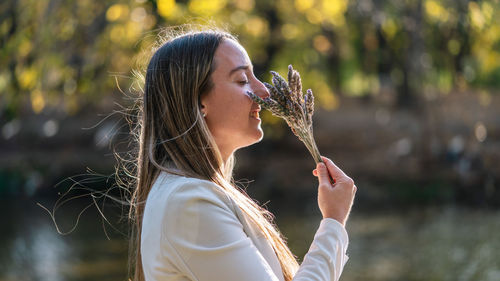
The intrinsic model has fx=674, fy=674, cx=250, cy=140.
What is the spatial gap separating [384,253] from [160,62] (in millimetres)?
8525

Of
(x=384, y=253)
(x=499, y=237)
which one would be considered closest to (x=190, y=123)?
(x=384, y=253)

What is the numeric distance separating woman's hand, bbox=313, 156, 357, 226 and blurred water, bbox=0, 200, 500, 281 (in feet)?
22.9

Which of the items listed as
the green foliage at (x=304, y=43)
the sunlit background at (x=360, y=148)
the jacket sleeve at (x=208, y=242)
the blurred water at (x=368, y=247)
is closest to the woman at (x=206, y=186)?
the jacket sleeve at (x=208, y=242)

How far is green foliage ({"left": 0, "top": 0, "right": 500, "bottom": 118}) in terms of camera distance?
430cm

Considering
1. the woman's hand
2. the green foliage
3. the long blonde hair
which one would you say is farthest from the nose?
the green foliage

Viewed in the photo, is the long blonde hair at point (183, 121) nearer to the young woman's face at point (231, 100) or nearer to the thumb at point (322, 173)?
the young woman's face at point (231, 100)

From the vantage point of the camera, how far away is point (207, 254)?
1.38 m

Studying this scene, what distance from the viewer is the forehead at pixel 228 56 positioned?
5.34 feet

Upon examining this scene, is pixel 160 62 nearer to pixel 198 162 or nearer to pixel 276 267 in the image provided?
pixel 198 162

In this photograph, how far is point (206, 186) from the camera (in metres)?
1.46

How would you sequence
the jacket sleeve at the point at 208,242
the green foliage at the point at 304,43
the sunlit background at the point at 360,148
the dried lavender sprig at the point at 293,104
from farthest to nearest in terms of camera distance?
the sunlit background at the point at 360,148, the green foliage at the point at 304,43, the dried lavender sprig at the point at 293,104, the jacket sleeve at the point at 208,242

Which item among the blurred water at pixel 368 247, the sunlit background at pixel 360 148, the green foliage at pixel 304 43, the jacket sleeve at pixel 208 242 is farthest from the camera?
the sunlit background at pixel 360 148

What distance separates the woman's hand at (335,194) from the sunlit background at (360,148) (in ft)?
15.8

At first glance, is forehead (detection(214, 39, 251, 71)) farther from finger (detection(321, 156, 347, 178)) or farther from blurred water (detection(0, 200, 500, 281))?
blurred water (detection(0, 200, 500, 281))
